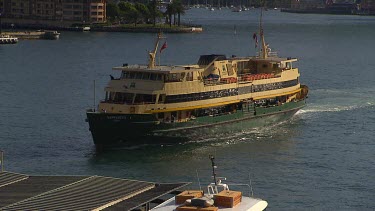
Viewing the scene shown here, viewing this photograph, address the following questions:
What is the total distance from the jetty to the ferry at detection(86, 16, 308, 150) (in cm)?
1397

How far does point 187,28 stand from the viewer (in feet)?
489

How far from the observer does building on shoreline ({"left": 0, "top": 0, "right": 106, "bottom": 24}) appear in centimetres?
15200

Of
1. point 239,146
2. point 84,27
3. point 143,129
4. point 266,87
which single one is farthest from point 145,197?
point 84,27

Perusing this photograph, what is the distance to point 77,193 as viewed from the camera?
2494 cm

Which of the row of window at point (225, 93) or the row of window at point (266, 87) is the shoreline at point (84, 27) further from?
the row of window at point (225, 93)

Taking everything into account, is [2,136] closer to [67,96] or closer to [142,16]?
[67,96]

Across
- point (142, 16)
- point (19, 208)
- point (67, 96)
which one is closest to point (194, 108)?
point (67, 96)

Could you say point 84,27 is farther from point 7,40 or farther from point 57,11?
point 7,40

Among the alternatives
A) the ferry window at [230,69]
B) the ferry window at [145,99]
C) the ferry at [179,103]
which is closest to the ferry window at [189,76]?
the ferry at [179,103]

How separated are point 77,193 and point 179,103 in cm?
1800

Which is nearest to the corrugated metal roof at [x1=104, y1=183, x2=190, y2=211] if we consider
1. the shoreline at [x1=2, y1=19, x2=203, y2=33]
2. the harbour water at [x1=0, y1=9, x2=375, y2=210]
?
the harbour water at [x1=0, y1=9, x2=375, y2=210]

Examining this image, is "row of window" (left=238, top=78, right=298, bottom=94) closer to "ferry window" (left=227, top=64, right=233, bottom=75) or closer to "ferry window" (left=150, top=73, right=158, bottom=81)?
"ferry window" (left=227, top=64, right=233, bottom=75)

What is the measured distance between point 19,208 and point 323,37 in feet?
392

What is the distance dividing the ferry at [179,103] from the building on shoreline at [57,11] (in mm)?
104356
